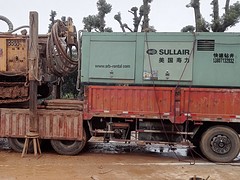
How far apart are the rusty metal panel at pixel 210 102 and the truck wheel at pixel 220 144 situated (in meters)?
0.43

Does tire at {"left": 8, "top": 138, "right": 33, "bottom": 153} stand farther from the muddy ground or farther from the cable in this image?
the cable

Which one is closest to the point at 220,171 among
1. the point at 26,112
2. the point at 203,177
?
the point at 203,177

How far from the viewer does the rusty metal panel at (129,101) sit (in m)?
8.61

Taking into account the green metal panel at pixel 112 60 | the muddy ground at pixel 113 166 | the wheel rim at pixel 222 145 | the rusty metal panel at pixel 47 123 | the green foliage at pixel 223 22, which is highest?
the green foliage at pixel 223 22

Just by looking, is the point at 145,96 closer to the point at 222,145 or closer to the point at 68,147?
the point at 222,145

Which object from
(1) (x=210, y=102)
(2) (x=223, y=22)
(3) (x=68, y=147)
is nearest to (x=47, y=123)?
(3) (x=68, y=147)

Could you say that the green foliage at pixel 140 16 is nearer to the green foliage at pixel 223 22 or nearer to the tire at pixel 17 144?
the green foliage at pixel 223 22

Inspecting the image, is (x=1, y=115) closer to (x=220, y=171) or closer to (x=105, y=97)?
(x=105, y=97)

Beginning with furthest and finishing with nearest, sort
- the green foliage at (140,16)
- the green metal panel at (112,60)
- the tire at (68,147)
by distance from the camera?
1. the green foliage at (140,16)
2. the tire at (68,147)
3. the green metal panel at (112,60)

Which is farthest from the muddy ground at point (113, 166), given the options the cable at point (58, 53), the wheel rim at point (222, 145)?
the cable at point (58, 53)

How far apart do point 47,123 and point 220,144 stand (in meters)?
4.52

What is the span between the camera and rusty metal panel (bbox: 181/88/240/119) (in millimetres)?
8414

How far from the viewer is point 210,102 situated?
848 centimetres

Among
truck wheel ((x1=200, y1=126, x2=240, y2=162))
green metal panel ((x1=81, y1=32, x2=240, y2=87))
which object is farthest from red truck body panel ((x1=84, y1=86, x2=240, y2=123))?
truck wheel ((x1=200, y1=126, x2=240, y2=162))
